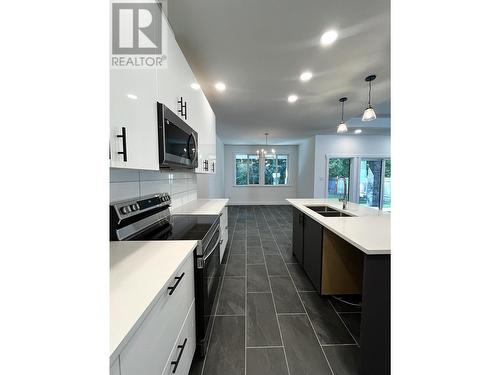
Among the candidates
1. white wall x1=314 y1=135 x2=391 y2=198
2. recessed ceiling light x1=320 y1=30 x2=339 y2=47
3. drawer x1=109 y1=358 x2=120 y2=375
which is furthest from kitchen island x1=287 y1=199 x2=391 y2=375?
white wall x1=314 y1=135 x2=391 y2=198

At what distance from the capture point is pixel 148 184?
1806 millimetres

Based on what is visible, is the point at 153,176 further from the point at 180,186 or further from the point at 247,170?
the point at 247,170

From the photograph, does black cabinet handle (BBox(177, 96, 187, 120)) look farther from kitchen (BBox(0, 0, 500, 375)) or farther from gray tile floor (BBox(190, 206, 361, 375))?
gray tile floor (BBox(190, 206, 361, 375))

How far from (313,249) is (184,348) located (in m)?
1.54

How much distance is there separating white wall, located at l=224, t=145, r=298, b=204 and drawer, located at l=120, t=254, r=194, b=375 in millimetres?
7209

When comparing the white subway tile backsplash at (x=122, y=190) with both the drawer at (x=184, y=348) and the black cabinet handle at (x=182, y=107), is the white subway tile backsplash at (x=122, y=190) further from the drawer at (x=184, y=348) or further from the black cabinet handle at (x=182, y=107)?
the drawer at (x=184, y=348)

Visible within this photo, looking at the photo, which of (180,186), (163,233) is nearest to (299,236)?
(180,186)

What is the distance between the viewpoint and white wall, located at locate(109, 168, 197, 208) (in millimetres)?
1371

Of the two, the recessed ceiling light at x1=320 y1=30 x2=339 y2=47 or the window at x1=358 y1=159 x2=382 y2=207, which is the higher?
the recessed ceiling light at x1=320 y1=30 x2=339 y2=47
